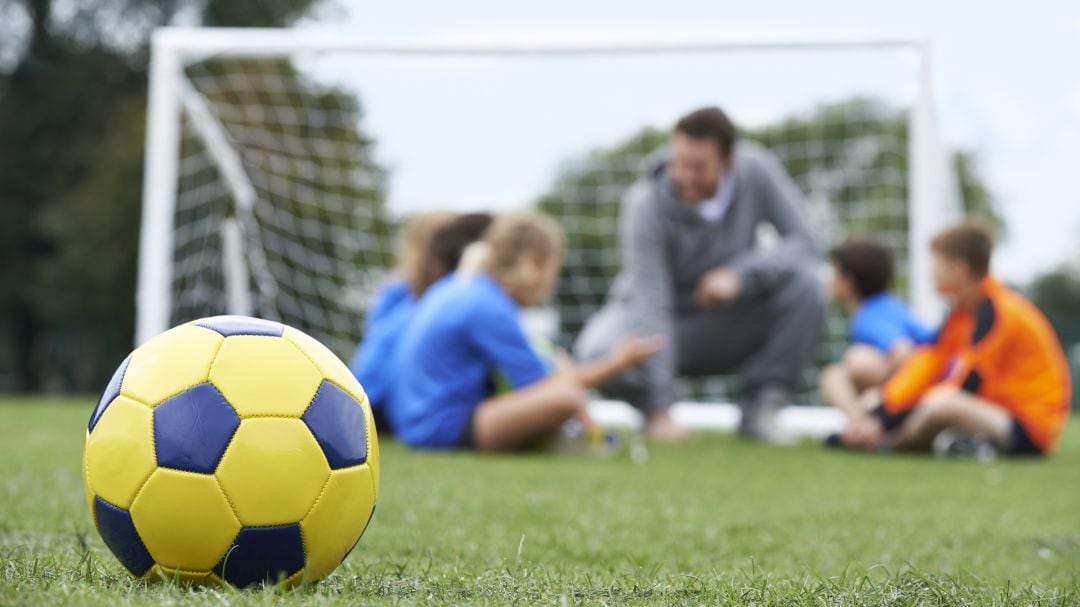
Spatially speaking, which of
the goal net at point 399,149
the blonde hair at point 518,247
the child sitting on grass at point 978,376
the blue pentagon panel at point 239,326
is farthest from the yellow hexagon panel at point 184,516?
the goal net at point 399,149

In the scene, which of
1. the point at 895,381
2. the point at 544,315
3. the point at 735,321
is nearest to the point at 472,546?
the point at 895,381

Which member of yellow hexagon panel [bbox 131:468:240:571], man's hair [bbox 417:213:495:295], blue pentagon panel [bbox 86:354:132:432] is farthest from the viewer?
man's hair [bbox 417:213:495:295]

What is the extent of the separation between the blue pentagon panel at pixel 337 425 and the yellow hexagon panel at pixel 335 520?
20 millimetres

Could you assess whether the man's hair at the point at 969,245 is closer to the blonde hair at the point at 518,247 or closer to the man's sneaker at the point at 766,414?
the man's sneaker at the point at 766,414

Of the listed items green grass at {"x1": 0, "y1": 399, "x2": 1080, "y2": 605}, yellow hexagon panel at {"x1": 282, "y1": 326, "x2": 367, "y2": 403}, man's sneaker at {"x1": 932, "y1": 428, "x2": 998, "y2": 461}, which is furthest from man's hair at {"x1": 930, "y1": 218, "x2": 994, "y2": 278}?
yellow hexagon panel at {"x1": 282, "y1": 326, "x2": 367, "y2": 403}

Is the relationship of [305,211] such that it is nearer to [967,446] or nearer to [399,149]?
[399,149]

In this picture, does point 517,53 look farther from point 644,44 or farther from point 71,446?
point 71,446

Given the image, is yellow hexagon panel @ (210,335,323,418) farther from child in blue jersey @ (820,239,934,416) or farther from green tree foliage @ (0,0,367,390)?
green tree foliage @ (0,0,367,390)

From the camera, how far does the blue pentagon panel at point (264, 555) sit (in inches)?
56.7

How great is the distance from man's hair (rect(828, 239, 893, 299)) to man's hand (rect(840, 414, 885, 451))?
943mm

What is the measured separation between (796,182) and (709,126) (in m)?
11.6

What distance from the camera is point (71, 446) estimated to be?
451 centimetres

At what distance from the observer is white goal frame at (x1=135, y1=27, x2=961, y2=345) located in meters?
6.71

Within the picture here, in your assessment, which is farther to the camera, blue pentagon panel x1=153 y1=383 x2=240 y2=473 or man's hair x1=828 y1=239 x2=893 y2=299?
man's hair x1=828 y1=239 x2=893 y2=299
